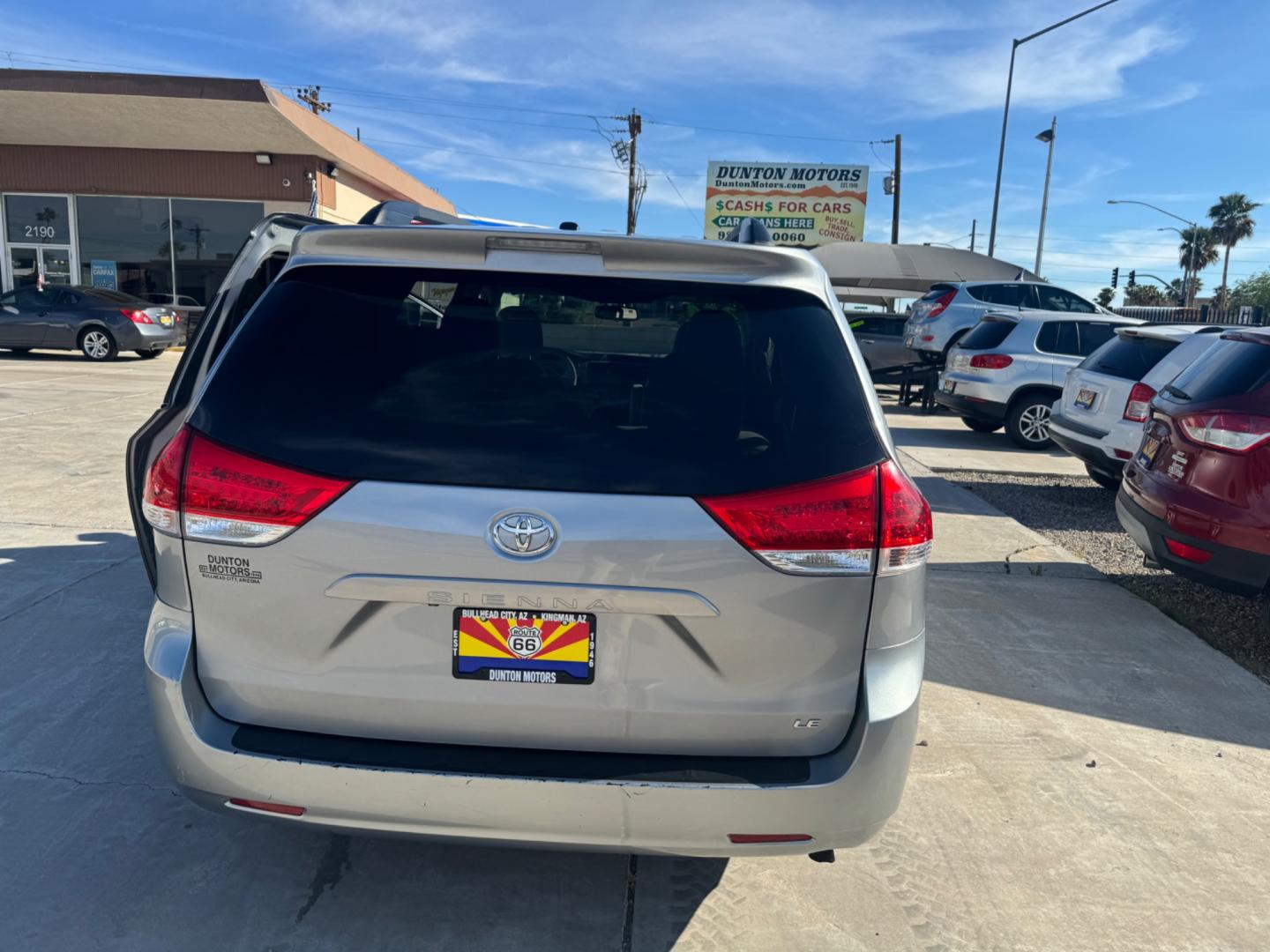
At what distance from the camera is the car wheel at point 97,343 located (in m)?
19.7

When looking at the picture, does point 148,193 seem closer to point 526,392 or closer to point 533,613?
point 526,392

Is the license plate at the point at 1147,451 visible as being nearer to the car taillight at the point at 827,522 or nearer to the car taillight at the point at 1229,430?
the car taillight at the point at 1229,430

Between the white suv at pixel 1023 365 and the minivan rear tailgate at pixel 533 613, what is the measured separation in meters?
11.1

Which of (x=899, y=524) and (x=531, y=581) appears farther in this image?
(x=899, y=524)

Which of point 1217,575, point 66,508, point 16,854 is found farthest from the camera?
point 66,508

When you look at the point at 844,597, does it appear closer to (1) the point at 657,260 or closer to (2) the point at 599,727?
(2) the point at 599,727

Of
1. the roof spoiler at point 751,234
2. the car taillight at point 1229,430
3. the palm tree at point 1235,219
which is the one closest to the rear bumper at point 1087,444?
the car taillight at point 1229,430

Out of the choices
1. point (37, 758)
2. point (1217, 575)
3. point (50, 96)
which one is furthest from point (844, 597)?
point (50, 96)

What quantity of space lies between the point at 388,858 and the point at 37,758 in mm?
1439

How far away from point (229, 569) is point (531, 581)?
0.71 metres

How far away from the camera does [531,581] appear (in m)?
2.19

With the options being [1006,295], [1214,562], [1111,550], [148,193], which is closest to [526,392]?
[1214,562]

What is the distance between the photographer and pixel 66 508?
698cm

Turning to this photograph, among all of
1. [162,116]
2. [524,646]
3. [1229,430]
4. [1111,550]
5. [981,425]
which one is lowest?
[1111,550]
